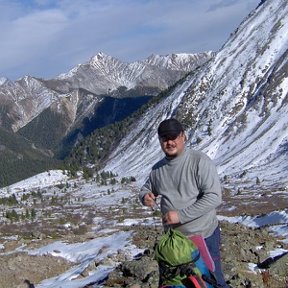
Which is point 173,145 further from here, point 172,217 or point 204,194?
point 172,217

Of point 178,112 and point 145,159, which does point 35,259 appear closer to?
point 145,159

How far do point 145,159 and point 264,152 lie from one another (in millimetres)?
45265

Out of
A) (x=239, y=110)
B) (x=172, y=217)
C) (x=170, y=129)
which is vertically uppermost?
(x=170, y=129)

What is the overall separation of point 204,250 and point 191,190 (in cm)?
87

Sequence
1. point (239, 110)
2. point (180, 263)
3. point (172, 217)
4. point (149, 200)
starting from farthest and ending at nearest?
point (239, 110) → point (149, 200) → point (172, 217) → point (180, 263)

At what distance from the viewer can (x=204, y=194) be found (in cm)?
878

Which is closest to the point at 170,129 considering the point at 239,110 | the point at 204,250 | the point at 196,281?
the point at 204,250

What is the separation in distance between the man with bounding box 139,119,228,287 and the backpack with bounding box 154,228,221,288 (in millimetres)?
466

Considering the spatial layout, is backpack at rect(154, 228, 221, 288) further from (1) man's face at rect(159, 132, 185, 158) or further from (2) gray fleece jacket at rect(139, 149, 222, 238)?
(1) man's face at rect(159, 132, 185, 158)

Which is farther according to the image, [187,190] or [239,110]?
[239,110]

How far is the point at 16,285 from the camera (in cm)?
2292

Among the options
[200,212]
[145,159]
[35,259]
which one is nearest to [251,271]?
[200,212]

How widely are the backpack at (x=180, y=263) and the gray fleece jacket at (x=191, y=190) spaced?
0.50m

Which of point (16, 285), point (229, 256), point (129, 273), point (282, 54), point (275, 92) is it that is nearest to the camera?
point (129, 273)
